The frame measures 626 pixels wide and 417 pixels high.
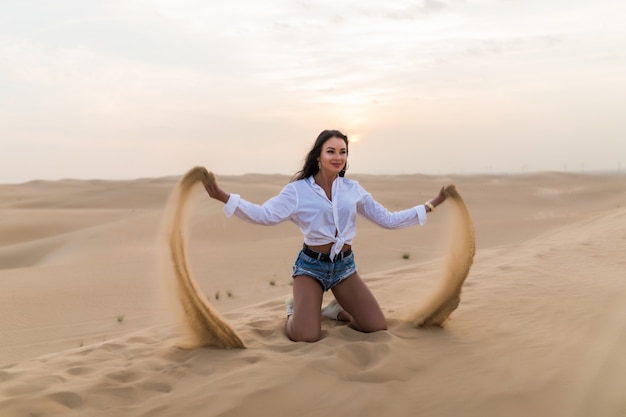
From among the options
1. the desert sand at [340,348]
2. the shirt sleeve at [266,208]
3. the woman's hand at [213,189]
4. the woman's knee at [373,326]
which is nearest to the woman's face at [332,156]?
the shirt sleeve at [266,208]

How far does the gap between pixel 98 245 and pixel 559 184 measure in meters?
35.8

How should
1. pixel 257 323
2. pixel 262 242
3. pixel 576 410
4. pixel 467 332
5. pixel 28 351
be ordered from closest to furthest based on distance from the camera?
pixel 576 410 → pixel 467 332 → pixel 257 323 → pixel 28 351 → pixel 262 242

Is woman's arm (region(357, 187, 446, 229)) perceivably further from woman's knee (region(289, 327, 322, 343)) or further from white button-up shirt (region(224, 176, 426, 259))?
woman's knee (region(289, 327, 322, 343))

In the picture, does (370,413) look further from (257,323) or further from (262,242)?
(262,242)

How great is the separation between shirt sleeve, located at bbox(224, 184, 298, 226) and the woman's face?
1.24ft

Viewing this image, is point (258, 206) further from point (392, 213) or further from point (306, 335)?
point (392, 213)

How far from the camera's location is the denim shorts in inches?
208

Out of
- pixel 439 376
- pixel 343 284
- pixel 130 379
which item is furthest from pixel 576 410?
pixel 130 379

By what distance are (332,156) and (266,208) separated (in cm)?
81

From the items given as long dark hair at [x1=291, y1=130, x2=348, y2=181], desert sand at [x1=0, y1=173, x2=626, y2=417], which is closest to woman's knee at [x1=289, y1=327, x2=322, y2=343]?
desert sand at [x1=0, y1=173, x2=626, y2=417]

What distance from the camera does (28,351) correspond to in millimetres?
7227

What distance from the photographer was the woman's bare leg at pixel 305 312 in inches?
198

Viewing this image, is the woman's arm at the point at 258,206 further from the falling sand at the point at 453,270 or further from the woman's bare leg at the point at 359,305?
the falling sand at the point at 453,270

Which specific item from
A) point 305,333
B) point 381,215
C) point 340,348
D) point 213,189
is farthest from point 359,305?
point 213,189
